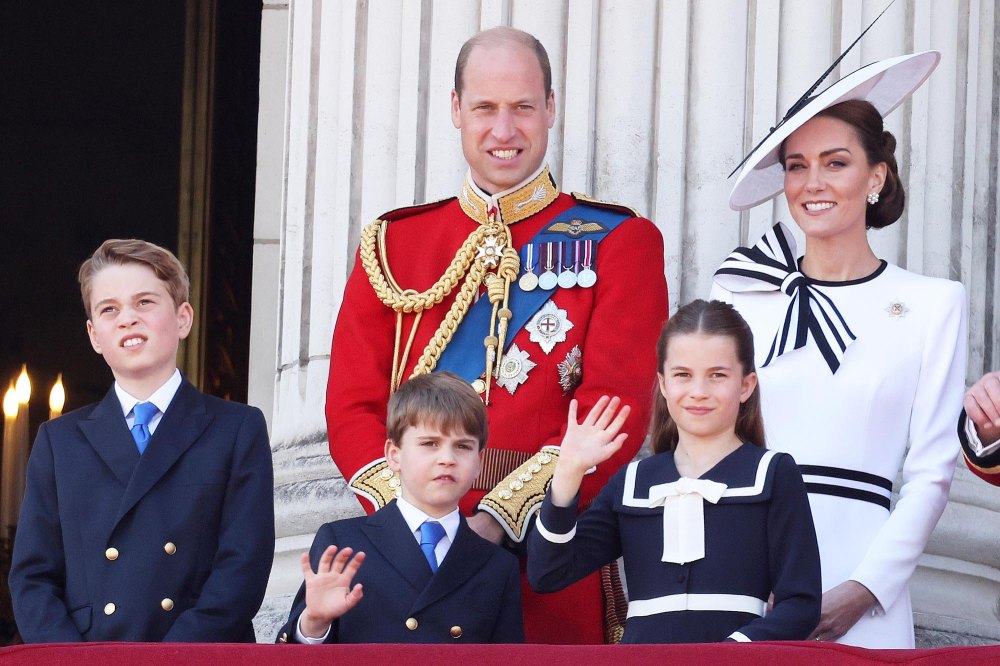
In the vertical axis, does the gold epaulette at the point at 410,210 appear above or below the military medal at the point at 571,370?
above

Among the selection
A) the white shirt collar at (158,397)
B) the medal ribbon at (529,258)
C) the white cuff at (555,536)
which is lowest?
the white cuff at (555,536)

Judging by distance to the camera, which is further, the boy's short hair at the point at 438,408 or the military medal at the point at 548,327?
the military medal at the point at 548,327

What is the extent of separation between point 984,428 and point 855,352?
0.47 metres

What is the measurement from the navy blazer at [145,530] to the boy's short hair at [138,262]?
215 millimetres

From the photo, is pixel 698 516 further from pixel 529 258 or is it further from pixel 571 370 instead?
pixel 529 258

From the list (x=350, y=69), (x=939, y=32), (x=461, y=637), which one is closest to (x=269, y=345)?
(x=350, y=69)

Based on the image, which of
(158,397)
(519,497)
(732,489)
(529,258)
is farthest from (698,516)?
(158,397)

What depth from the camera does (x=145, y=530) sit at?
3584 millimetres

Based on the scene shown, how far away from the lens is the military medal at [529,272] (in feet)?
13.7

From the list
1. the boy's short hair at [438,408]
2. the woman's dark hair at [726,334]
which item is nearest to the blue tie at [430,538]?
the boy's short hair at [438,408]

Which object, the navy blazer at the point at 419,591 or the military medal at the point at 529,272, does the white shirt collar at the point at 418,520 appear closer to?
the navy blazer at the point at 419,591

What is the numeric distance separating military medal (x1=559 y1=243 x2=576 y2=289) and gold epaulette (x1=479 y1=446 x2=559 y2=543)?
45 cm

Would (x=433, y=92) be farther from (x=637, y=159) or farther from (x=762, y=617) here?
(x=762, y=617)

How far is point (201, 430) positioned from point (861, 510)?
130 centimetres
